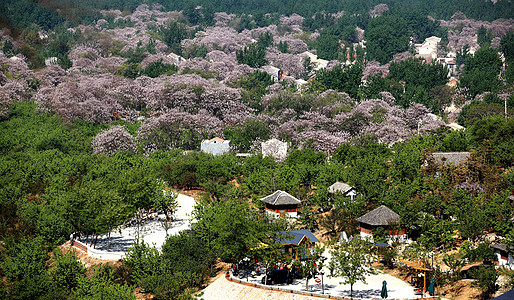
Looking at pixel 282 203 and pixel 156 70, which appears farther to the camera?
pixel 156 70

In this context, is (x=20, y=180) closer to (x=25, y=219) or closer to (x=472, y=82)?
(x=25, y=219)

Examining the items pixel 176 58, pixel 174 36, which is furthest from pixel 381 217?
pixel 174 36

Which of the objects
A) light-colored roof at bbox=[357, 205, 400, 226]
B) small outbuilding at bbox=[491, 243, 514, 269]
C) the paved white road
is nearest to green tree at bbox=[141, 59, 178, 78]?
the paved white road

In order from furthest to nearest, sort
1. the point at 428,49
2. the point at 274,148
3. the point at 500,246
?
the point at 428,49, the point at 274,148, the point at 500,246

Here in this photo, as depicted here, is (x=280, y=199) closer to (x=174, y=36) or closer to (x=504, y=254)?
(x=504, y=254)

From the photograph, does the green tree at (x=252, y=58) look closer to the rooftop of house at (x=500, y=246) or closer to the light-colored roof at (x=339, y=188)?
the light-colored roof at (x=339, y=188)

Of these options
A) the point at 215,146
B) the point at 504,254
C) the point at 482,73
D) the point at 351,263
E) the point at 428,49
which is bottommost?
the point at 428,49

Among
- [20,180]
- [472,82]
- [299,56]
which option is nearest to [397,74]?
[472,82]

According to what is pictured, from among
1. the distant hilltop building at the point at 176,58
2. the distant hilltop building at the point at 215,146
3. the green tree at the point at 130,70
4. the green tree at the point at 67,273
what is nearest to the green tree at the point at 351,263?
the green tree at the point at 67,273
